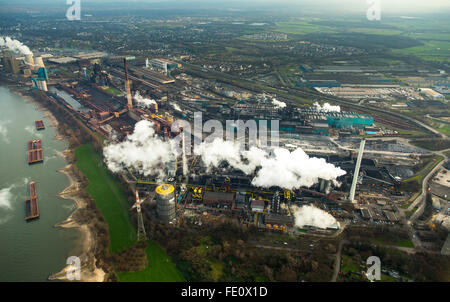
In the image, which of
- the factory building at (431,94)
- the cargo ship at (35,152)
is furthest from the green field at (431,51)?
the cargo ship at (35,152)

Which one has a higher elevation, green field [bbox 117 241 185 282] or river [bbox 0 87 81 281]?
river [bbox 0 87 81 281]

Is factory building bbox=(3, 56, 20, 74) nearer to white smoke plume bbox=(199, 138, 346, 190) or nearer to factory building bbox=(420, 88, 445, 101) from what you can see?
white smoke plume bbox=(199, 138, 346, 190)

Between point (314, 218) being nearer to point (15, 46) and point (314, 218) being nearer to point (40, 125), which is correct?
point (40, 125)

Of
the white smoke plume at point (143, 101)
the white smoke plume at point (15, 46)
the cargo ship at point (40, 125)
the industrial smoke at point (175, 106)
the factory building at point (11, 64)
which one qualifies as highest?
the white smoke plume at point (15, 46)

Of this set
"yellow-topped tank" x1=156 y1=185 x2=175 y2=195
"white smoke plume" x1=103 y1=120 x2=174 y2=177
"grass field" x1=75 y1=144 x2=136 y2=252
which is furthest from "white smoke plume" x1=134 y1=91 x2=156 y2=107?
"yellow-topped tank" x1=156 y1=185 x2=175 y2=195

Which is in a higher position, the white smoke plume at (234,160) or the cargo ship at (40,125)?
the cargo ship at (40,125)

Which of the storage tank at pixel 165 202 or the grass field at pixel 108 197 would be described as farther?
the grass field at pixel 108 197

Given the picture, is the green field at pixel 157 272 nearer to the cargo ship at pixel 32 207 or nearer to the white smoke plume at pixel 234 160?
the white smoke plume at pixel 234 160
